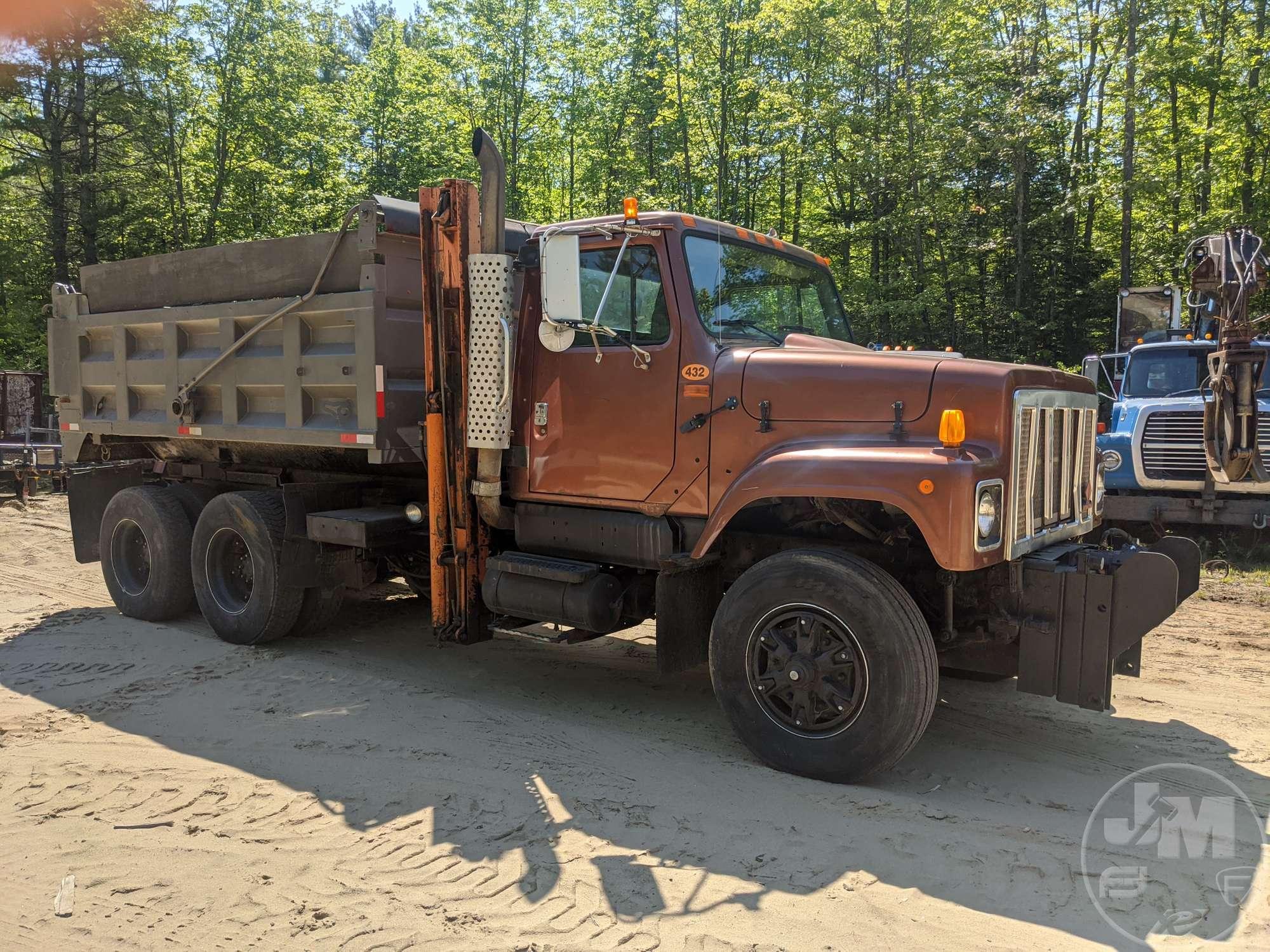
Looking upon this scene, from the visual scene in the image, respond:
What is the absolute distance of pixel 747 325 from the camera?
16.8 ft

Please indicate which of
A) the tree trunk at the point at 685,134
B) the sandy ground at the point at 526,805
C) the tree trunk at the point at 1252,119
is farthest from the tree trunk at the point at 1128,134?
the sandy ground at the point at 526,805

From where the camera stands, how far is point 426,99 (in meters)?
27.0

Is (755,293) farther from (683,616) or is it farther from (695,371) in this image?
(683,616)

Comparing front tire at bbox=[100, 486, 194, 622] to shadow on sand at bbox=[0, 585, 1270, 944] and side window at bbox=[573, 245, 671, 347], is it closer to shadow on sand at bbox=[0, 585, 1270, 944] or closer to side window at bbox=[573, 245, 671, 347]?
shadow on sand at bbox=[0, 585, 1270, 944]

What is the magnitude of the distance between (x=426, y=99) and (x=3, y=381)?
14.3m

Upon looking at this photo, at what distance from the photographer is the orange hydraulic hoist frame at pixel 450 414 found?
5.48 meters

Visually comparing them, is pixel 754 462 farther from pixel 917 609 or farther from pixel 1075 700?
pixel 1075 700

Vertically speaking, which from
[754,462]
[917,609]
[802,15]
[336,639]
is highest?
[802,15]

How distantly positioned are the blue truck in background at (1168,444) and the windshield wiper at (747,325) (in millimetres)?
5325

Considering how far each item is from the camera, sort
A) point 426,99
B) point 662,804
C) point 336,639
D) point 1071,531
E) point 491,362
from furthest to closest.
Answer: point 426,99 < point 336,639 < point 491,362 < point 1071,531 < point 662,804

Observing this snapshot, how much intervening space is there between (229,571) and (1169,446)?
30.0ft

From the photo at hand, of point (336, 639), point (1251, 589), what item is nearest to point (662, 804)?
point (336, 639)

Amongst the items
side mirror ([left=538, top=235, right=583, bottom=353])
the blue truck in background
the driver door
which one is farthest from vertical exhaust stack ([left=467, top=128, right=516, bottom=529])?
the blue truck in background

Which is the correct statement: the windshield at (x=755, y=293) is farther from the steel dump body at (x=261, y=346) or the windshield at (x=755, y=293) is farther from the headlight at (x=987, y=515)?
the steel dump body at (x=261, y=346)
